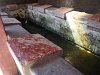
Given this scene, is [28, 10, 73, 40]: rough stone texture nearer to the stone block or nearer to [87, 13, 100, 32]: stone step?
the stone block

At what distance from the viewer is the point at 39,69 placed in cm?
141

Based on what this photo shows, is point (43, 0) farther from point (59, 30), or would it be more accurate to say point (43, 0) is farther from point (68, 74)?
point (68, 74)

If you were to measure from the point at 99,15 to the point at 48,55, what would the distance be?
194cm

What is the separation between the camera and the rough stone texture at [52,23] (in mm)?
3955

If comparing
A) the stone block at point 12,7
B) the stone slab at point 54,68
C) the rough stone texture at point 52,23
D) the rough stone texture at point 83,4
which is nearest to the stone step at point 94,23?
the rough stone texture at point 52,23

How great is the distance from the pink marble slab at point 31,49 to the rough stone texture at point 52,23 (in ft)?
7.08

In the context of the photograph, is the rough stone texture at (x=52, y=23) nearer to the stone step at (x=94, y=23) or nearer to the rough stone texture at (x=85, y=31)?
the rough stone texture at (x=85, y=31)

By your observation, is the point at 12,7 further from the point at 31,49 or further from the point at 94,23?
the point at 31,49

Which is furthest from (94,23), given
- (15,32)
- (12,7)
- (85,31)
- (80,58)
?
(12,7)

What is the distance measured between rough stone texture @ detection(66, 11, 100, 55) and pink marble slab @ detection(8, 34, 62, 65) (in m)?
1.48

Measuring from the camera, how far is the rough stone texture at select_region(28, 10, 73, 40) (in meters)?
3.95

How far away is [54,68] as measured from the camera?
142cm

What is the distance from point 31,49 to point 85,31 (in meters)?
1.93

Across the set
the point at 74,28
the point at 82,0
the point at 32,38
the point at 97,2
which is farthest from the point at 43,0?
the point at 32,38
